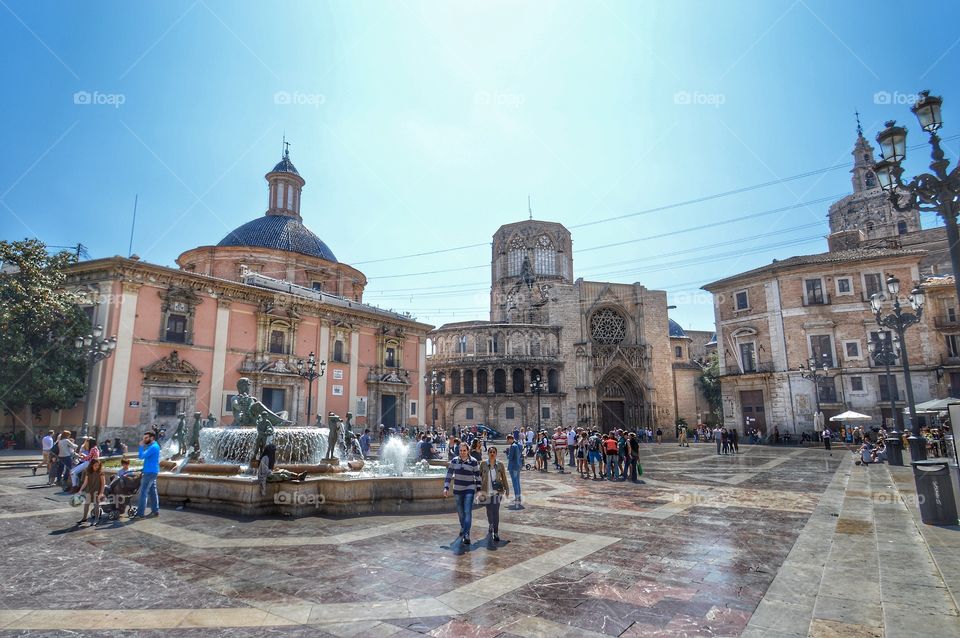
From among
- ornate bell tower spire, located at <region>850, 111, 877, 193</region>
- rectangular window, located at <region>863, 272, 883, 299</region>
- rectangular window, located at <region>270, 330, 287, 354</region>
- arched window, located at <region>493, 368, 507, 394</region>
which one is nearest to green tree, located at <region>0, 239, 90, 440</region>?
rectangular window, located at <region>270, 330, 287, 354</region>

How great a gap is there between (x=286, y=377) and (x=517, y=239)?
31.0 m

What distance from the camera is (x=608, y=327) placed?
4569cm

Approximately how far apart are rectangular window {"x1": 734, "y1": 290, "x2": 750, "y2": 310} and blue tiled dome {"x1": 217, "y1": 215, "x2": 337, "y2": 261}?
2817 cm

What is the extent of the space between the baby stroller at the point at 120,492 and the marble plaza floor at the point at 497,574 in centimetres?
51

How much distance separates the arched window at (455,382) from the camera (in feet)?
142

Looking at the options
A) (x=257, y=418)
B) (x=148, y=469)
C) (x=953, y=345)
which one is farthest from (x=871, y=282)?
(x=148, y=469)

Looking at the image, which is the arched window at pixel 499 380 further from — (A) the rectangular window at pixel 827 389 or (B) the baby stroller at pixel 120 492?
(B) the baby stroller at pixel 120 492

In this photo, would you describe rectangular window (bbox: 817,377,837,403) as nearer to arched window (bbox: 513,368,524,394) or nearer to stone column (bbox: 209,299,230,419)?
arched window (bbox: 513,368,524,394)

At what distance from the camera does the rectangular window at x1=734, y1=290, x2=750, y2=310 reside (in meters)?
33.5

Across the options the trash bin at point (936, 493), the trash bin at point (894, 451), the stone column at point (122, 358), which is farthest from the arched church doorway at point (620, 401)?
the trash bin at point (936, 493)

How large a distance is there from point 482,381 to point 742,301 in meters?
20.9

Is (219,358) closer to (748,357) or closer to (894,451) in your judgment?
(894,451)

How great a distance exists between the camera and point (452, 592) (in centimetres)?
462

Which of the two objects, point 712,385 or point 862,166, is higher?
point 862,166
